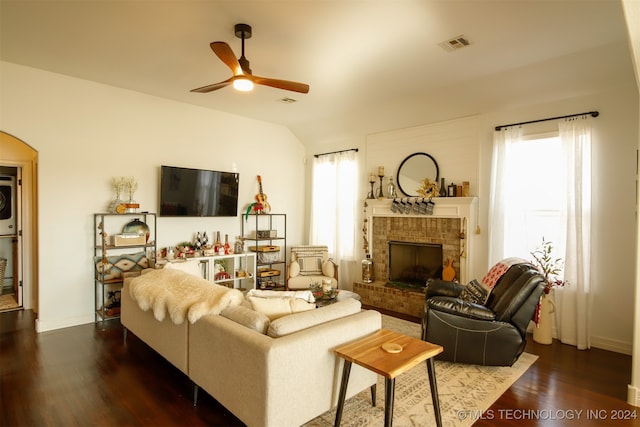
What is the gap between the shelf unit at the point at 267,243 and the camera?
5.82m

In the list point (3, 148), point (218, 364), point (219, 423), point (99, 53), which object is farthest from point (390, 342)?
point (3, 148)

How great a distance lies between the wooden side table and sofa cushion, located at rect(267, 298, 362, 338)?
0.23 m

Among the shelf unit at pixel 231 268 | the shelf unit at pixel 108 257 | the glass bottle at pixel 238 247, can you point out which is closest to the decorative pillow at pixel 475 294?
the shelf unit at pixel 231 268

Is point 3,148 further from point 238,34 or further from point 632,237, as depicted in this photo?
point 632,237

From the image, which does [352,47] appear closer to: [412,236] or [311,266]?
[412,236]

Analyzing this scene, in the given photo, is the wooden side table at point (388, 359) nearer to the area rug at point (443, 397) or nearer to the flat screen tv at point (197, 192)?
the area rug at point (443, 397)

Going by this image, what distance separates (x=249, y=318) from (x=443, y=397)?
1.67 metres

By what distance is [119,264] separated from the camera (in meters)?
4.47

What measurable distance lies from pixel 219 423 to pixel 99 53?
11.9 feet

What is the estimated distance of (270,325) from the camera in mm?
2129

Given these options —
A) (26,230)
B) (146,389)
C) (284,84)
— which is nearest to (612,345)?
(284,84)

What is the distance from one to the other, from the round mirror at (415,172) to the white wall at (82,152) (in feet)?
9.93

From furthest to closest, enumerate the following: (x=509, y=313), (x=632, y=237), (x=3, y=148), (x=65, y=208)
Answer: (x=3, y=148)
(x=65, y=208)
(x=632, y=237)
(x=509, y=313)

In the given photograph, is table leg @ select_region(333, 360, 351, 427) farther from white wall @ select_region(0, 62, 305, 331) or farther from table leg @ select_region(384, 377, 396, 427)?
white wall @ select_region(0, 62, 305, 331)
